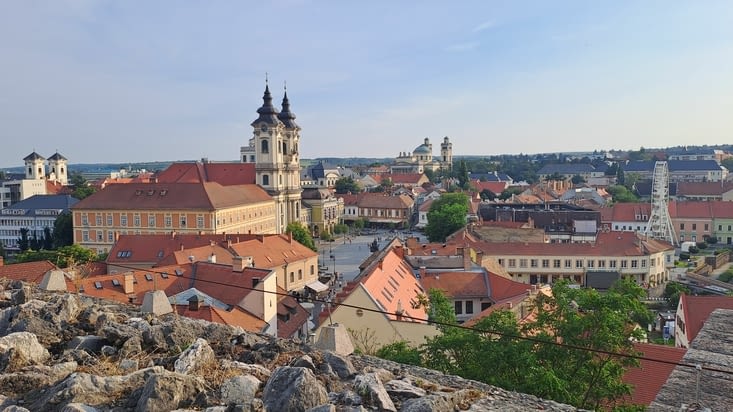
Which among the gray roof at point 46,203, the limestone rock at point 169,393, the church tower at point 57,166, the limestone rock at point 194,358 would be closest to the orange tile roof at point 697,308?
the limestone rock at point 194,358

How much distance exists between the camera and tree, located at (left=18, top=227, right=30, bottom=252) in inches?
2762

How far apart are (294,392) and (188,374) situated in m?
1.35

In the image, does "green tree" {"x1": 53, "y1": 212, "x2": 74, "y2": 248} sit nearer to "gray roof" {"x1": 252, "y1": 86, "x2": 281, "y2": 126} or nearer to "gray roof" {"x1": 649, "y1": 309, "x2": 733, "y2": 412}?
"gray roof" {"x1": 252, "y1": 86, "x2": 281, "y2": 126}

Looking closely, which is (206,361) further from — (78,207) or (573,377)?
(78,207)

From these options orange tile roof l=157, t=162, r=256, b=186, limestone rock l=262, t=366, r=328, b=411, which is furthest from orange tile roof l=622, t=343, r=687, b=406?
orange tile roof l=157, t=162, r=256, b=186

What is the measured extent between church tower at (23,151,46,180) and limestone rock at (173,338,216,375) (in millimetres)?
117054

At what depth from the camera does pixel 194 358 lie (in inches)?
281

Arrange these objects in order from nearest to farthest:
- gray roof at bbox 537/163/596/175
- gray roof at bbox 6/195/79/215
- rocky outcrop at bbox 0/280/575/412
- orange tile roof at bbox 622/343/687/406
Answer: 1. rocky outcrop at bbox 0/280/575/412
2. orange tile roof at bbox 622/343/687/406
3. gray roof at bbox 6/195/79/215
4. gray roof at bbox 537/163/596/175

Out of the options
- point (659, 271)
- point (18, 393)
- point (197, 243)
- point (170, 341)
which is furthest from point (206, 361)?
point (659, 271)

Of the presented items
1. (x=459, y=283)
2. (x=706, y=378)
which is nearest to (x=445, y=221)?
(x=459, y=283)

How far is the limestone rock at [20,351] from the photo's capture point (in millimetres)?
7203

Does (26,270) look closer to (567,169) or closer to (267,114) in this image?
(267,114)

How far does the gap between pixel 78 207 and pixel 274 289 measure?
3626 centimetres

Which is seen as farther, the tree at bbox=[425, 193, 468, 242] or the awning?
the tree at bbox=[425, 193, 468, 242]
